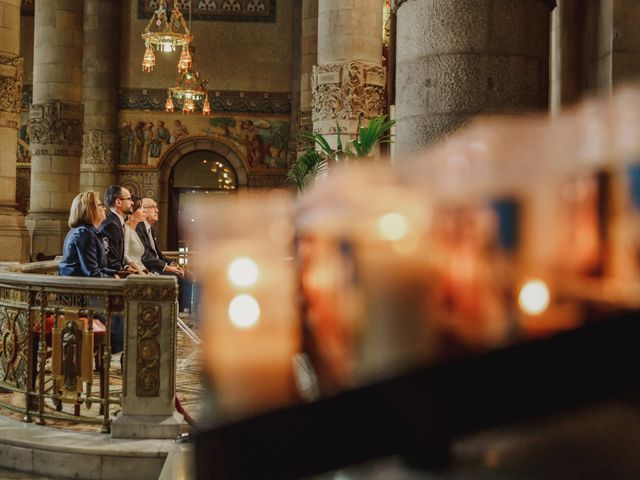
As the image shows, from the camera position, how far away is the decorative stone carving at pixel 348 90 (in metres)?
10.6

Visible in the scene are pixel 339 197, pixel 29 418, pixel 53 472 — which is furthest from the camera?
pixel 29 418

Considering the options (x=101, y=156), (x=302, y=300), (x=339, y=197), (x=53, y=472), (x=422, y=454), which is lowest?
(x=53, y=472)

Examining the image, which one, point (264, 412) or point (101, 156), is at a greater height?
point (101, 156)

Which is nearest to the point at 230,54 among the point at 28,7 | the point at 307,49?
the point at 307,49

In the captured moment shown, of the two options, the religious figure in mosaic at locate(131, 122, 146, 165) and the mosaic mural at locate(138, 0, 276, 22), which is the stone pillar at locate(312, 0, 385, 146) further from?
the mosaic mural at locate(138, 0, 276, 22)

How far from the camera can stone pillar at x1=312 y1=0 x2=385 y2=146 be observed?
409 inches

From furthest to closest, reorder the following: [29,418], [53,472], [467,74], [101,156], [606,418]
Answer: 1. [101,156]
2. [29,418]
3. [53,472]
4. [467,74]
5. [606,418]

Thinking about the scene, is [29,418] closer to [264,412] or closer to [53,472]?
[53,472]

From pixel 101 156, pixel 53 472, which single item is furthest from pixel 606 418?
pixel 101 156

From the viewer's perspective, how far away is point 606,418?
0.75 metres

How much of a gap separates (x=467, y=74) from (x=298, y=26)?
2541 centimetres

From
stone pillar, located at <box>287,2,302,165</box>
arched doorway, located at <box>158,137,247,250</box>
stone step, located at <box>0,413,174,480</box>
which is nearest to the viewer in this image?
stone step, located at <box>0,413,174,480</box>

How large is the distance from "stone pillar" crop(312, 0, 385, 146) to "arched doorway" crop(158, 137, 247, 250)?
1659 centimetres

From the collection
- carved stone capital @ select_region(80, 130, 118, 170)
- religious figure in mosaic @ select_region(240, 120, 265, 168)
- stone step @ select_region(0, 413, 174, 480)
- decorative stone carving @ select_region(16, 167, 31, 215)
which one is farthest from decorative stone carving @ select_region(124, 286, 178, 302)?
decorative stone carving @ select_region(16, 167, 31, 215)
